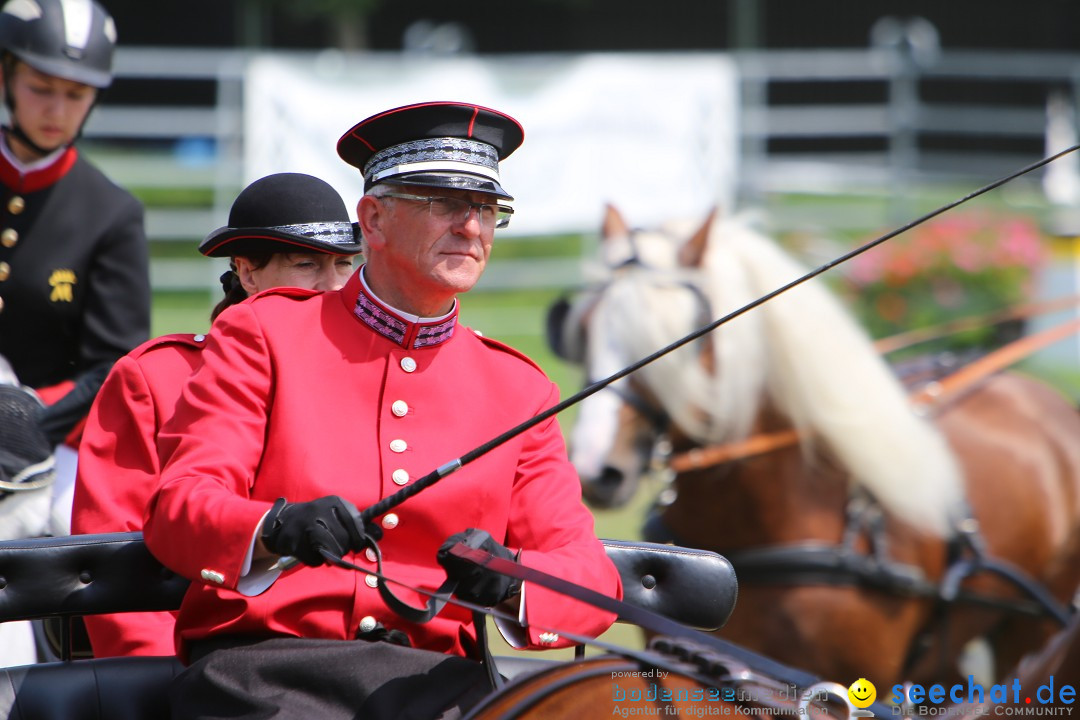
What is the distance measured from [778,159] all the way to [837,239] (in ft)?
22.1

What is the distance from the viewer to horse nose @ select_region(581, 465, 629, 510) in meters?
4.33

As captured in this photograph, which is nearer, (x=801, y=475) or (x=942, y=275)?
(x=801, y=475)

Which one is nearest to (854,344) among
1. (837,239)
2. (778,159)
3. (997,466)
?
(997,466)

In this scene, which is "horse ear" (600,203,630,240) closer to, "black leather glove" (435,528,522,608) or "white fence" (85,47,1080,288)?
"black leather glove" (435,528,522,608)

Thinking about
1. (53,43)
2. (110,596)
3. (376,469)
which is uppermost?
(53,43)

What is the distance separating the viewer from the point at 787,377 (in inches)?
169

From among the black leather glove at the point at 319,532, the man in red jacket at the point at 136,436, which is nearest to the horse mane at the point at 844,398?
the man in red jacket at the point at 136,436

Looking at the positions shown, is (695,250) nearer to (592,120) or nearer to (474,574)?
(474,574)

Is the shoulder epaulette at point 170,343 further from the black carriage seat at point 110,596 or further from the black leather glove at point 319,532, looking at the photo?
the black leather glove at point 319,532

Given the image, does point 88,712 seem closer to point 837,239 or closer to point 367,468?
point 367,468

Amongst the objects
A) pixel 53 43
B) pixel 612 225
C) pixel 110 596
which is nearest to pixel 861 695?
pixel 110 596

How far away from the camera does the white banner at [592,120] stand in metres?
12.2

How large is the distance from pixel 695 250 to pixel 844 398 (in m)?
0.66

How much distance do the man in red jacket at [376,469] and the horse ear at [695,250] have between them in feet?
6.61
